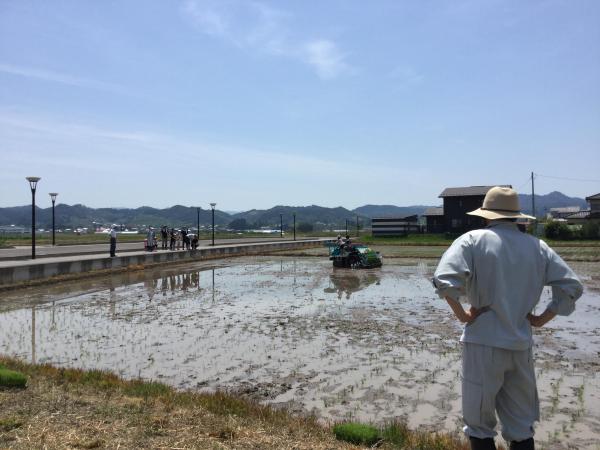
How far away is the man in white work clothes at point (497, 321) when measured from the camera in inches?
110

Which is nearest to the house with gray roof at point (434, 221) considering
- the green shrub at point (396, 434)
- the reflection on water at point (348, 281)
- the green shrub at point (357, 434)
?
the reflection on water at point (348, 281)

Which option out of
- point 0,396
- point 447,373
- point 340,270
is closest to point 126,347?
point 0,396

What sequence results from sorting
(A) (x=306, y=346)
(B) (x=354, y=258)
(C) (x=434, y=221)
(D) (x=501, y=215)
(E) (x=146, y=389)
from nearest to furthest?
1. (D) (x=501, y=215)
2. (E) (x=146, y=389)
3. (A) (x=306, y=346)
4. (B) (x=354, y=258)
5. (C) (x=434, y=221)

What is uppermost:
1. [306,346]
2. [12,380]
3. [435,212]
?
[435,212]

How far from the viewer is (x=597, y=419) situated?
470 cm

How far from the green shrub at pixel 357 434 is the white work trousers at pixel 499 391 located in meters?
1.25

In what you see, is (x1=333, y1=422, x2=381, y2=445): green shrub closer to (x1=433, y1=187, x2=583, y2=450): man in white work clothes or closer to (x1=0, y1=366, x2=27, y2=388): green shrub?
(x1=433, y1=187, x2=583, y2=450): man in white work clothes

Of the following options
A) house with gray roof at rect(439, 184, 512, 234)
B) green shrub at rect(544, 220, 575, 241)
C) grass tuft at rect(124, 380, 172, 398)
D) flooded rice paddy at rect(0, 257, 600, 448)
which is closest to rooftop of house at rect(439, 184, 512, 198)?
house with gray roof at rect(439, 184, 512, 234)

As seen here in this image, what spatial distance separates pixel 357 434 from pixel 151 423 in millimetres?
1761

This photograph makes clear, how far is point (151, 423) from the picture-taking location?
165 inches

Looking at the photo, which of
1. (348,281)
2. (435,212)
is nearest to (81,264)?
(348,281)

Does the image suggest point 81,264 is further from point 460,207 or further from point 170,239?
point 460,207

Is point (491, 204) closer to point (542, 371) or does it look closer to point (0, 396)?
point (542, 371)

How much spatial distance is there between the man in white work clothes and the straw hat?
0.14 metres
